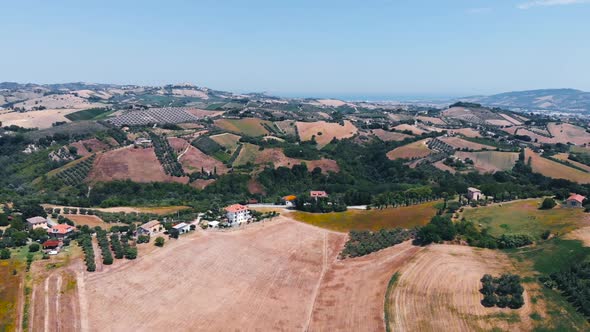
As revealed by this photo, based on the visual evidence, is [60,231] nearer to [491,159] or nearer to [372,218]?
[372,218]

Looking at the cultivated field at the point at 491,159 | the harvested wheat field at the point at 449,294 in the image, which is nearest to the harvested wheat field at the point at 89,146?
the harvested wheat field at the point at 449,294

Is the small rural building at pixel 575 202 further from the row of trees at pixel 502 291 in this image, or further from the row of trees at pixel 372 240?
the row of trees at pixel 502 291

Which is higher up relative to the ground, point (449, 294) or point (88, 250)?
point (88, 250)

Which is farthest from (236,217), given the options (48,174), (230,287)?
(48,174)

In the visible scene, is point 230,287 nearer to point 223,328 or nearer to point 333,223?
point 223,328

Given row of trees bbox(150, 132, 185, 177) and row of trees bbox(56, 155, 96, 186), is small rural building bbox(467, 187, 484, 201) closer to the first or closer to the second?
row of trees bbox(150, 132, 185, 177)

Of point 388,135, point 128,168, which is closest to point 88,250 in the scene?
point 128,168
